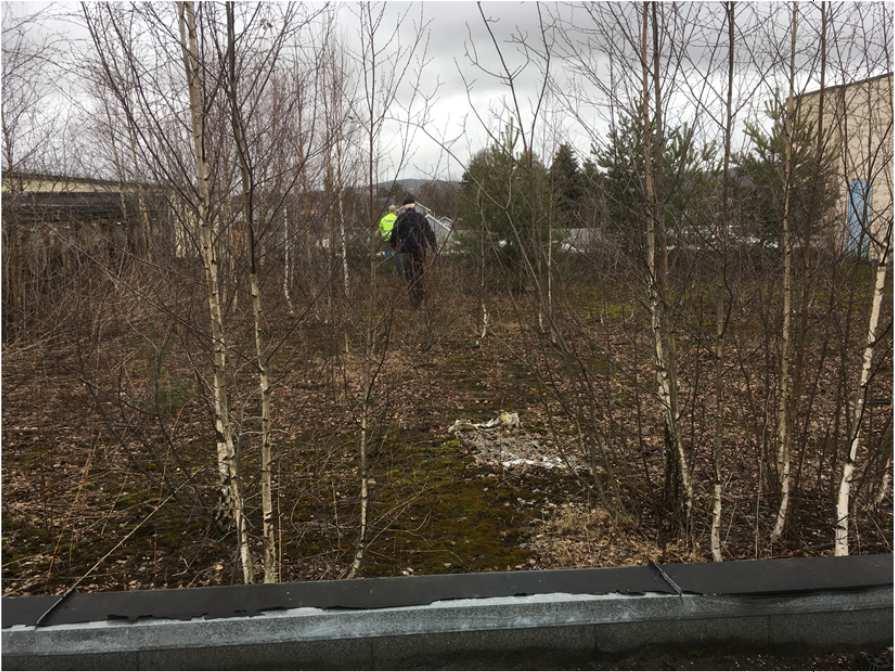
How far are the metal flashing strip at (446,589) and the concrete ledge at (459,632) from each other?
0.04m

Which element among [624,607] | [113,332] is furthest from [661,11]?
[113,332]

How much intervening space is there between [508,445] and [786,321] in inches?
94.1

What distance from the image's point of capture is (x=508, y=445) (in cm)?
545

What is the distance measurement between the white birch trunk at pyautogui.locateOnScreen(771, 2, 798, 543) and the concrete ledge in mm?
1035

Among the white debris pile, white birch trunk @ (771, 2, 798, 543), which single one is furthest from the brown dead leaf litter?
white birch trunk @ (771, 2, 798, 543)

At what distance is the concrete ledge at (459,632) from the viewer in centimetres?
231

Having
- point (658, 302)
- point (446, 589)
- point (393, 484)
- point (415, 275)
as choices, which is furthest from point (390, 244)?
point (446, 589)

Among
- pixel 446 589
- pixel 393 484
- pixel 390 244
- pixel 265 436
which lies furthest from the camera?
pixel 390 244

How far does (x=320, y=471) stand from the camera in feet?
14.0

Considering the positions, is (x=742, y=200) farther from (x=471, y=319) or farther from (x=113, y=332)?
(x=471, y=319)

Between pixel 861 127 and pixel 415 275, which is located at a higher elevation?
pixel 861 127

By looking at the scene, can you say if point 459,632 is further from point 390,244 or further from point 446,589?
point 390,244

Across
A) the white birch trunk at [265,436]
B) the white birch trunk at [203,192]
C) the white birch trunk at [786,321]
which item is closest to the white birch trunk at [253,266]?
the white birch trunk at [265,436]

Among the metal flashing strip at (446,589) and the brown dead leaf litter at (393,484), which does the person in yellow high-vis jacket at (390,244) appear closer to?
the brown dead leaf litter at (393,484)
